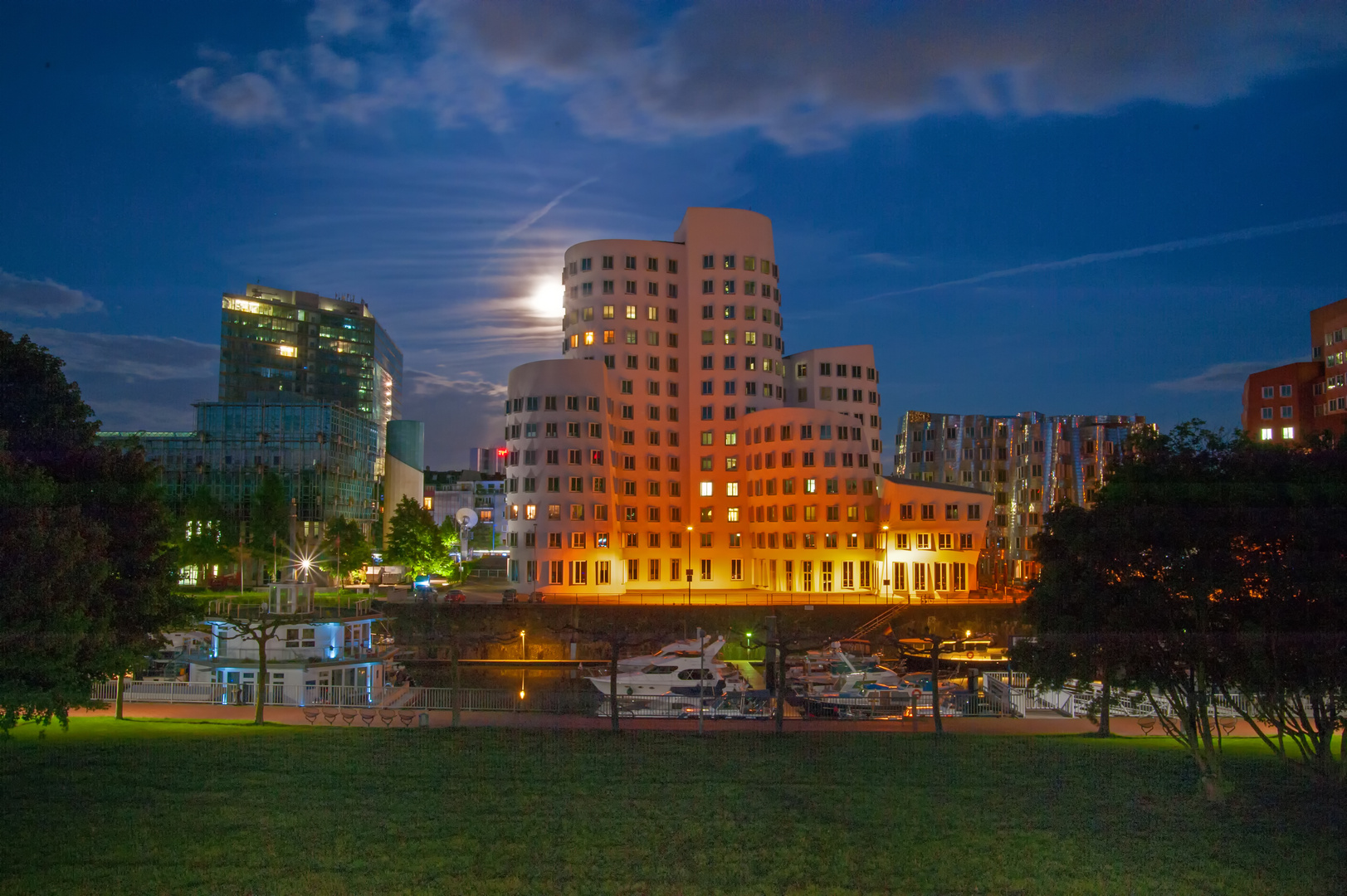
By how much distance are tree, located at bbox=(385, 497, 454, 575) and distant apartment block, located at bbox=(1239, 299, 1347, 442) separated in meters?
88.3

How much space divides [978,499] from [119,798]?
71.3 metres

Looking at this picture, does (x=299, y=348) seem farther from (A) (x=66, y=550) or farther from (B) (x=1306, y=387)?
(A) (x=66, y=550)

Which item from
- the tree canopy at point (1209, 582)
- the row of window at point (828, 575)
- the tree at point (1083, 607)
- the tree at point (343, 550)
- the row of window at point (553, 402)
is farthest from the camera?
the tree at point (343, 550)

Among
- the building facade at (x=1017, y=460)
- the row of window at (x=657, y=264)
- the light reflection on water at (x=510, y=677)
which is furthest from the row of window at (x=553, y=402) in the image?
the building facade at (x=1017, y=460)

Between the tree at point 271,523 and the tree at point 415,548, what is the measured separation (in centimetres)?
1025

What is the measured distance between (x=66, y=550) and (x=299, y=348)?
6490 inches

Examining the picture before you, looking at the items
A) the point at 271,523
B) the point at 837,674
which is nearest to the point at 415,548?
the point at 271,523

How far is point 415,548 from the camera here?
94.5 meters

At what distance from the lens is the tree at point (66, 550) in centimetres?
1633

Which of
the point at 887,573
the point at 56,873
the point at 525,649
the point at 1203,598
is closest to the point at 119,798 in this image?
the point at 56,873

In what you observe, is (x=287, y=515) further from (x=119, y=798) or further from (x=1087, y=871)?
(x=1087, y=871)

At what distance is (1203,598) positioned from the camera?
18781 mm

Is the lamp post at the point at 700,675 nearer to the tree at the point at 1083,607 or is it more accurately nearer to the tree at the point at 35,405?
the tree at the point at 1083,607

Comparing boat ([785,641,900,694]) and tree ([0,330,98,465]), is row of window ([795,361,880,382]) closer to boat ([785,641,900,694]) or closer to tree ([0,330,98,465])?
boat ([785,641,900,694])
